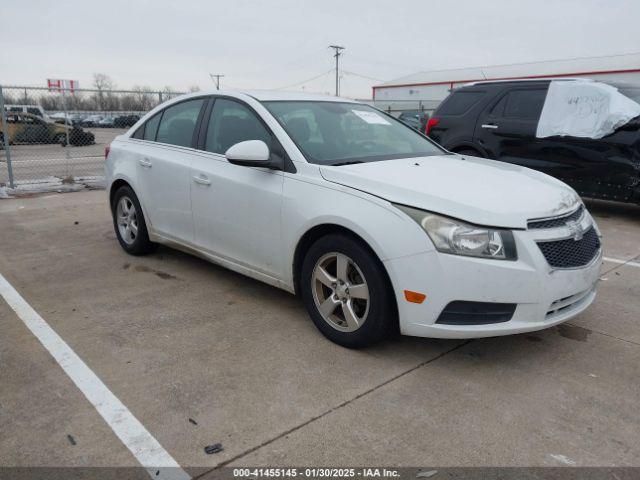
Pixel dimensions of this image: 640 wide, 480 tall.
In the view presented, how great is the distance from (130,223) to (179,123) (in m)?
1.26

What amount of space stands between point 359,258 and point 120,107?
46.4 ft

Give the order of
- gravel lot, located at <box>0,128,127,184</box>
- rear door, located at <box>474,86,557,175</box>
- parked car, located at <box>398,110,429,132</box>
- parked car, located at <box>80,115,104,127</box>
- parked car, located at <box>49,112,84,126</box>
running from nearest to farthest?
rear door, located at <box>474,86,557,175</box>, gravel lot, located at <box>0,128,127,184</box>, parked car, located at <box>49,112,84,126</box>, parked car, located at <box>80,115,104,127</box>, parked car, located at <box>398,110,429,132</box>

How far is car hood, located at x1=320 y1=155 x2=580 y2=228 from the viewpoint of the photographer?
302 centimetres

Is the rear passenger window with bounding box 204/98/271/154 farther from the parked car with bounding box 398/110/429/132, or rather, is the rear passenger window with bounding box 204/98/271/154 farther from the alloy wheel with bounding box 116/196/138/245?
the parked car with bounding box 398/110/429/132

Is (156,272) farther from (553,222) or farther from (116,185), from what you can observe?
(553,222)

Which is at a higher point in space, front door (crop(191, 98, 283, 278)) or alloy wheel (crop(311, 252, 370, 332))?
front door (crop(191, 98, 283, 278))

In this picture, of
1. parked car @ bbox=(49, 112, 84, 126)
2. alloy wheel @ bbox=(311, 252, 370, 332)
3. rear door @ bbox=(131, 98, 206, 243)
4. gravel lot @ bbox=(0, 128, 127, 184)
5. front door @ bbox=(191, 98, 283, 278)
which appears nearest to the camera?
alloy wheel @ bbox=(311, 252, 370, 332)

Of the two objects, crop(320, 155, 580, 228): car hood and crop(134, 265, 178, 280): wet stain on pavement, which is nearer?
crop(320, 155, 580, 228): car hood

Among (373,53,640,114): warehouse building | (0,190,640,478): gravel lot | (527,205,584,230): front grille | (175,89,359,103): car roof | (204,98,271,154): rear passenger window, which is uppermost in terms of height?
(373,53,640,114): warehouse building

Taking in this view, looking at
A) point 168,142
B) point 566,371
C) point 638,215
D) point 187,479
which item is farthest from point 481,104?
point 187,479

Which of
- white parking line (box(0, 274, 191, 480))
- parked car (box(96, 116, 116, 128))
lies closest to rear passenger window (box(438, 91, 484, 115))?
white parking line (box(0, 274, 191, 480))

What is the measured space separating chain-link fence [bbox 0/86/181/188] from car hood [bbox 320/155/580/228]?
8474mm

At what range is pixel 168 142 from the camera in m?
4.91

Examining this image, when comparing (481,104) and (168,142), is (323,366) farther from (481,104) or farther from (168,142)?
(481,104)
